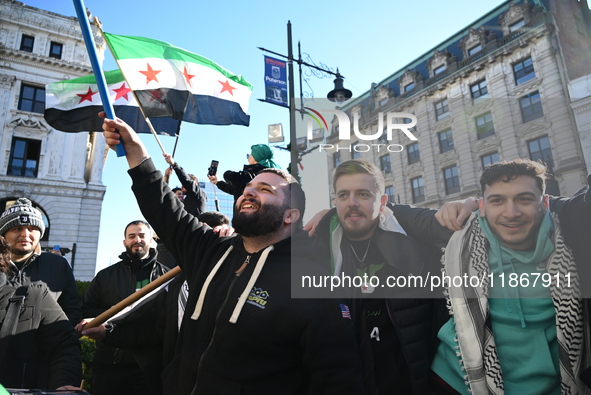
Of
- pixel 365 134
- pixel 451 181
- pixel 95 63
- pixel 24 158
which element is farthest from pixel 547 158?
pixel 24 158

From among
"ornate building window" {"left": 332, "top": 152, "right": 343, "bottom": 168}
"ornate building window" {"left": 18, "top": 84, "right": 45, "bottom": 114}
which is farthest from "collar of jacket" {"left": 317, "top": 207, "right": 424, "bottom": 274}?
"ornate building window" {"left": 18, "top": 84, "right": 45, "bottom": 114}

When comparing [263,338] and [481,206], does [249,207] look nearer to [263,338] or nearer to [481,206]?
[263,338]

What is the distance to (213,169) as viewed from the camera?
5059 millimetres

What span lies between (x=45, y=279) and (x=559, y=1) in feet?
15.3

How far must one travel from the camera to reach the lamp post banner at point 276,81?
27.7 ft

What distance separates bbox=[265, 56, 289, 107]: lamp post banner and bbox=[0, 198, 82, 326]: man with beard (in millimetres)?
5891

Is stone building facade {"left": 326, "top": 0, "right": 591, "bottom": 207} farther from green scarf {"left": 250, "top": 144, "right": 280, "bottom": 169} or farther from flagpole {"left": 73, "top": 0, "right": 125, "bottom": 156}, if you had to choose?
flagpole {"left": 73, "top": 0, "right": 125, "bottom": 156}

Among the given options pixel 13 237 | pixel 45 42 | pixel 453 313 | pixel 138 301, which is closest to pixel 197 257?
pixel 138 301

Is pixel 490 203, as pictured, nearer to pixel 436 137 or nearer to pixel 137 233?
pixel 436 137

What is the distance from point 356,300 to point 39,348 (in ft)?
7.37

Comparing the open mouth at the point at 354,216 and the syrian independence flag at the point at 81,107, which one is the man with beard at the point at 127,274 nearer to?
the syrian independence flag at the point at 81,107

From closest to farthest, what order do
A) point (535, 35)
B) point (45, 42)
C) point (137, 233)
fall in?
point (535, 35) < point (137, 233) < point (45, 42)

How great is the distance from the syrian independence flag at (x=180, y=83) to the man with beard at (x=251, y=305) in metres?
2.79

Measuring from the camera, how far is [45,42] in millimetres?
24391
